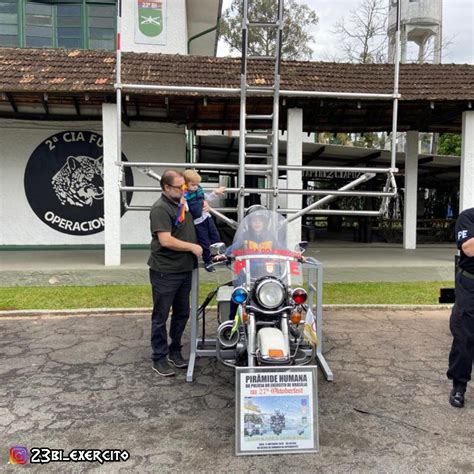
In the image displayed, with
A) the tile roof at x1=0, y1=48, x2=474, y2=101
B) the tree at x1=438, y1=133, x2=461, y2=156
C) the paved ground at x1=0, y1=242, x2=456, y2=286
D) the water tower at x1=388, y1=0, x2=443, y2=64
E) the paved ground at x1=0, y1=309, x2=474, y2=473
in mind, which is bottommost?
the paved ground at x1=0, y1=309, x2=474, y2=473

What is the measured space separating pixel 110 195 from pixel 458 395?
6851mm

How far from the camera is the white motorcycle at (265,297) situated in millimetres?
3242

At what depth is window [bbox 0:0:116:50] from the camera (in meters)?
11.3

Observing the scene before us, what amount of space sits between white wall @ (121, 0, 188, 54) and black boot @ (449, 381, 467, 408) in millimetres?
10931

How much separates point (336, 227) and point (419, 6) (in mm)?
10954

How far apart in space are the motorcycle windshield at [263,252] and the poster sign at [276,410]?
2.57 ft

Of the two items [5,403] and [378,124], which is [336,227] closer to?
[378,124]

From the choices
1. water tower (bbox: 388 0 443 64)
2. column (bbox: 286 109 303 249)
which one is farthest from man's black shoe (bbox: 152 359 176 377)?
water tower (bbox: 388 0 443 64)

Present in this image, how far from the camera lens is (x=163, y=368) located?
171 inches

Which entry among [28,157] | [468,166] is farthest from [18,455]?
[468,166]

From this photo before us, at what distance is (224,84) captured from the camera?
28.9ft

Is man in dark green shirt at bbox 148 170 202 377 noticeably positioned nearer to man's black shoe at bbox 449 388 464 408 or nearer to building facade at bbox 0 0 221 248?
man's black shoe at bbox 449 388 464 408

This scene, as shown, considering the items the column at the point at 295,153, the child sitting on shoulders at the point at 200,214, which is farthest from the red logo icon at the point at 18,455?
the column at the point at 295,153

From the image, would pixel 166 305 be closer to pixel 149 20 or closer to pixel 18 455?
pixel 18 455
